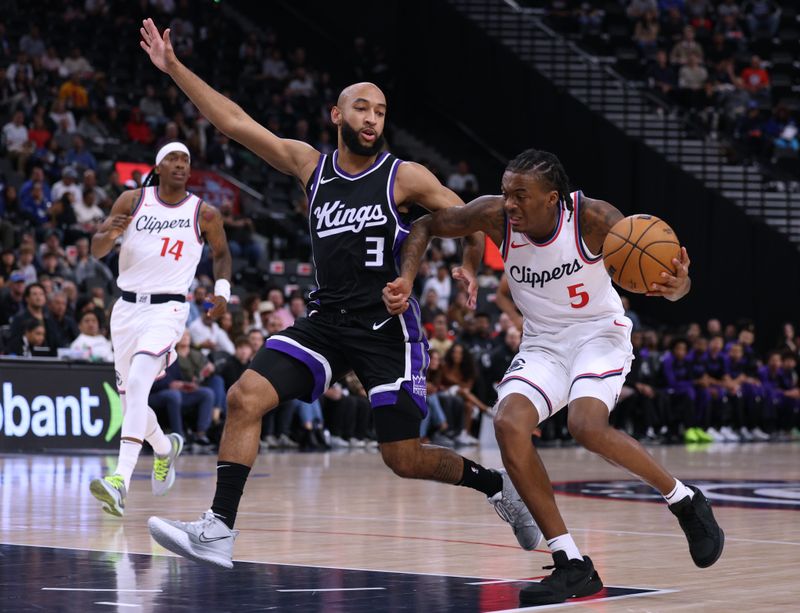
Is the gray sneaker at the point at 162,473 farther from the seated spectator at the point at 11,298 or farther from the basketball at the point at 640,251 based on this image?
the seated spectator at the point at 11,298

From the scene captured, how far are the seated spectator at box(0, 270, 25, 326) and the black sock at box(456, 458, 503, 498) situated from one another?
9619mm

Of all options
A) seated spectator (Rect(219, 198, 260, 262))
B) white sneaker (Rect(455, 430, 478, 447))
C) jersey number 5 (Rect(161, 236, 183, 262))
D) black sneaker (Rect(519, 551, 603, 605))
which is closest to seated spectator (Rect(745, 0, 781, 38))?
seated spectator (Rect(219, 198, 260, 262))

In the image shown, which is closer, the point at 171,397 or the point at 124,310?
the point at 124,310

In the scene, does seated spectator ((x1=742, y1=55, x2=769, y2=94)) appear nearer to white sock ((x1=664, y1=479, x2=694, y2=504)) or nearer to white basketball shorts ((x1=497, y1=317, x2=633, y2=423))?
white basketball shorts ((x1=497, y1=317, x2=633, y2=423))

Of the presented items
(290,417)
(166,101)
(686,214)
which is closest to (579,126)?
(686,214)

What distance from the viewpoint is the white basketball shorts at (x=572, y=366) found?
19.9ft

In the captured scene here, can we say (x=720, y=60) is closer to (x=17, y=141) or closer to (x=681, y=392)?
(x=681, y=392)

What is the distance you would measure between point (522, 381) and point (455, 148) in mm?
22762

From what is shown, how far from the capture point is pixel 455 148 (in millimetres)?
28578

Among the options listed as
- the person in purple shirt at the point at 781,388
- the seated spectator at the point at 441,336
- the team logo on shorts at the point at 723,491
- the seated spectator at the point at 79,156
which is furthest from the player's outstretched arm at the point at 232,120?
the person in purple shirt at the point at 781,388

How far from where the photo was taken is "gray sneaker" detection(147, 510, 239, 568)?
5922mm

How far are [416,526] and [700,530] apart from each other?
2644 millimetres

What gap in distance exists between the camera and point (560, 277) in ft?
20.2

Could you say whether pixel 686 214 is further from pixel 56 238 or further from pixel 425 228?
pixel 425 228
